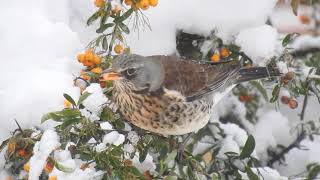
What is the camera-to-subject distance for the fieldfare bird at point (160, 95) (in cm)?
276

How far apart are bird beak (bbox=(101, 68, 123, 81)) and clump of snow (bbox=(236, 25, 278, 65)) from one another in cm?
94

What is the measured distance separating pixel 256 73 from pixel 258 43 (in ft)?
0.63

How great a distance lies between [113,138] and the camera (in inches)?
94.3

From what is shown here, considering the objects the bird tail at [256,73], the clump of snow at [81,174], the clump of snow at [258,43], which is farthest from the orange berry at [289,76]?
the clump of snow at [81,174]

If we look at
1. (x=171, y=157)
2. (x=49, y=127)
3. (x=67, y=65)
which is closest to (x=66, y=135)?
(x=49, y=127)

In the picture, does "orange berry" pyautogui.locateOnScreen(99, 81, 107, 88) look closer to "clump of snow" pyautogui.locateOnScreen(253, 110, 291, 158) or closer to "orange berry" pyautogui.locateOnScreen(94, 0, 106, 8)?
"orange berry" pyautogui.locateOnScreen(94, 0, 106, 8)

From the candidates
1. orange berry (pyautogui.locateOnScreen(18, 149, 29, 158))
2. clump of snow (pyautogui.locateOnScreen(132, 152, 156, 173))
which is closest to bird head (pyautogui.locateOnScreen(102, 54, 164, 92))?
clump of snow (pyautogui.locateOnScreen(132, 152, 156, 173))

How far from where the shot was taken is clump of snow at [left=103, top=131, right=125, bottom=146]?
238 centimetres

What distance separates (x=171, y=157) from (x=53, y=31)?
3.57 feet

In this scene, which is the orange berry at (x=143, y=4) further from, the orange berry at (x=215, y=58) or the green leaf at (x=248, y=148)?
the green leaf at (x=248, y=148)

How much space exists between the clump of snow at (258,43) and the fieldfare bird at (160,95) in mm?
194

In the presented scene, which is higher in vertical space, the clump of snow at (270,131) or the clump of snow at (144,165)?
the clump of snow at (144,165)

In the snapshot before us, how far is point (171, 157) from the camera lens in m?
2.47

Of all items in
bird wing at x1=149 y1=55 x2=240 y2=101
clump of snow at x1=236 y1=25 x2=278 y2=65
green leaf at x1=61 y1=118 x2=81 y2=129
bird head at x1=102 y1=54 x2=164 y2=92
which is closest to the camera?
green leaf at x1=61 y1=118 x2=81 y2=129
